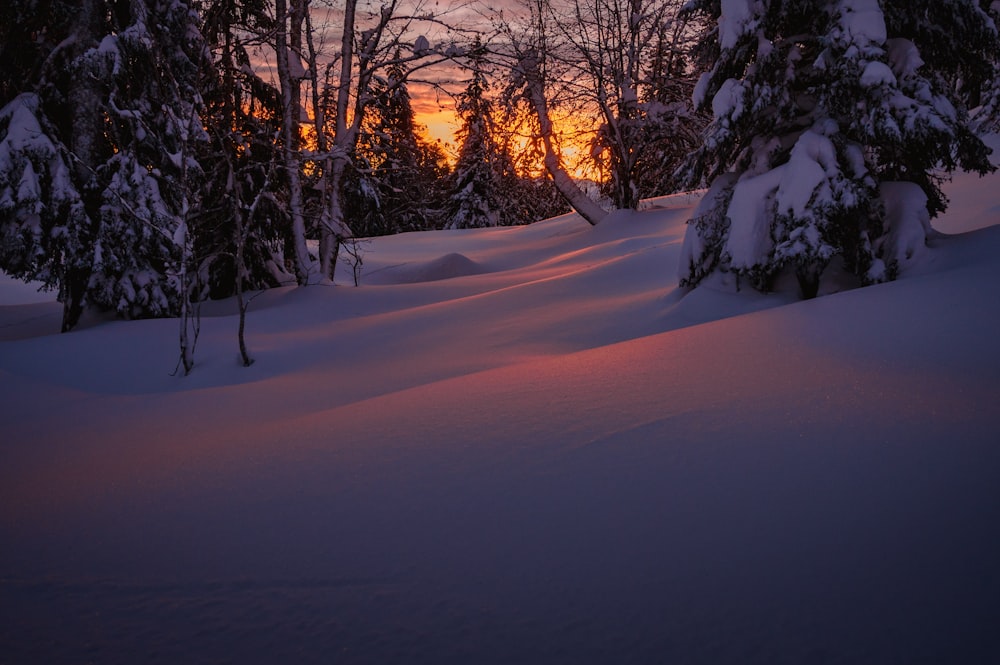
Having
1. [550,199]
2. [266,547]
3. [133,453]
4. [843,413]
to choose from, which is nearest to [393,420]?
[266,547]

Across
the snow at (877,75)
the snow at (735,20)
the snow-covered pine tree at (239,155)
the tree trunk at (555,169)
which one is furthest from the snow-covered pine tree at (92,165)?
the tree trunk at (555,169)

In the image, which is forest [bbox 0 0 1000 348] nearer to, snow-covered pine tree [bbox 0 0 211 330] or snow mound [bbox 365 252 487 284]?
snow-covered pine tree [bbox 0 0 211 330]

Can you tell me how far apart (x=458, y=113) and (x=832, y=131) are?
25.8ft

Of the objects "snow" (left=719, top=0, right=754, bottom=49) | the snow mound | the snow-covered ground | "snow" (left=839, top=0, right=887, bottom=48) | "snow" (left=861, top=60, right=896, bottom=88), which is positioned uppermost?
"snow" (left=719, top=0, right=754, bottom=49)

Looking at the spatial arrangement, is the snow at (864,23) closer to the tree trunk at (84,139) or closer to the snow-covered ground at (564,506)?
the snow-covered ground at (564,506)

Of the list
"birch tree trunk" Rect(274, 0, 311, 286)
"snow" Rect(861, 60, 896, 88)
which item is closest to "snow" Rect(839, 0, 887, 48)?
"snow" Rect(861, 60, 896, 88)

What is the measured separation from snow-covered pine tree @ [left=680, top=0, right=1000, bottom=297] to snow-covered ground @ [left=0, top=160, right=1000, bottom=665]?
26.2 inches

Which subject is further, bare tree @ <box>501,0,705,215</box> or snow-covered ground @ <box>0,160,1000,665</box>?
bare tree @ <box>501,0,705,215</box>

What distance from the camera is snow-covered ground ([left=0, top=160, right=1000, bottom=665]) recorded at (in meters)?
1.81

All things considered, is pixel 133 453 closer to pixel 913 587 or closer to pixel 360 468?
pixel 360 468

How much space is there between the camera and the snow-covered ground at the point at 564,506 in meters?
1.81

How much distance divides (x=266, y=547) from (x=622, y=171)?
54.1 ft

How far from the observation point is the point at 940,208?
6.00 m

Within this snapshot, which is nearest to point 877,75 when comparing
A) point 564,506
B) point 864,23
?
point 864,23
